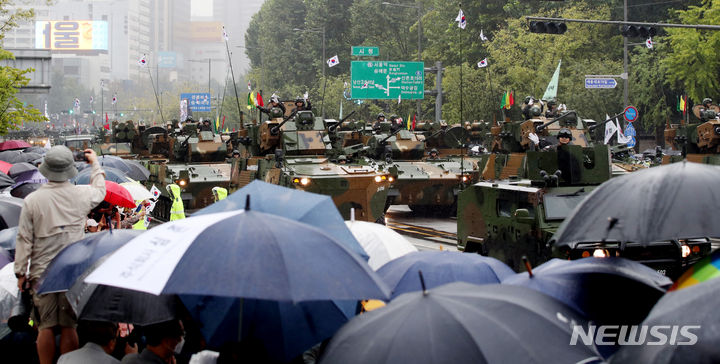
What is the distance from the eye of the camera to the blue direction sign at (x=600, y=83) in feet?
104

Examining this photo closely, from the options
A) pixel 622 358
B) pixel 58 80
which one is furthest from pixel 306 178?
pixel 58 80

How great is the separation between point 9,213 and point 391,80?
1103 inches

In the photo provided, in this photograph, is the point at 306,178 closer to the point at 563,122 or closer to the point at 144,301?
the point at 563,122

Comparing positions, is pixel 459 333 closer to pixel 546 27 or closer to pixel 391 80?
pixel 546 27

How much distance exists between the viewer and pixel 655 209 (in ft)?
16.8

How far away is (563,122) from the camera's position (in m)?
22.5

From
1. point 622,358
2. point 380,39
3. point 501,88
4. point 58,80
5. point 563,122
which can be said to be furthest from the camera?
point 58,80

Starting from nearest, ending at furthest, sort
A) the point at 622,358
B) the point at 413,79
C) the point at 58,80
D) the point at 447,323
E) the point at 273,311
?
the point at 622,358 → the point at 447,323 → the point at 273,311 → the point at 413,79 → the point at 58,80

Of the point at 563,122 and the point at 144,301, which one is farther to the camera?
the point at 563,122

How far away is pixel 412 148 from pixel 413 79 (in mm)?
11373

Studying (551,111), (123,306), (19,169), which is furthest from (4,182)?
(551,111)

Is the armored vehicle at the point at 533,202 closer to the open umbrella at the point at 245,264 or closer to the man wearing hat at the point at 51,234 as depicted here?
the man wearing hat at the point at 51,234

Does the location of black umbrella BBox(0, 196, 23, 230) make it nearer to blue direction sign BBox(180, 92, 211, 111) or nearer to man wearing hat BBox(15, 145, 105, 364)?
man wearing hat BBox(15, 145, 105, 364)

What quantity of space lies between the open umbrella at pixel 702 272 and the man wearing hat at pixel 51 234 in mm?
4428
